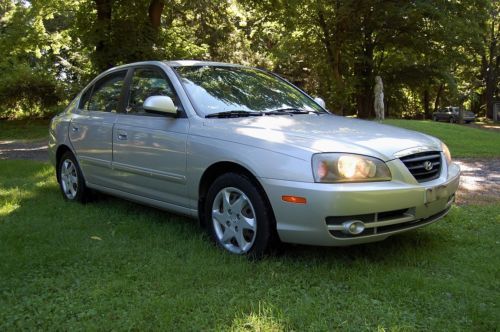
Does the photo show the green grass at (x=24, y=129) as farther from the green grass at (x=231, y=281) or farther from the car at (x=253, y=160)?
the green grass at (x=231, y=281)

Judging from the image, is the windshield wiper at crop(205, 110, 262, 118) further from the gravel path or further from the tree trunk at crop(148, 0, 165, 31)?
the tree trunk at crop(148, 0, 165, 31)

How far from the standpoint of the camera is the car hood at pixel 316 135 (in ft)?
12.5

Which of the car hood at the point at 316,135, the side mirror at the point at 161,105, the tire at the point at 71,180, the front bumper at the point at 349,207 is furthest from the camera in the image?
the tire at the point at 71,180

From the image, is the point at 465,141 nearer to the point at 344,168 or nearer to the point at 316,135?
the point at 316,135

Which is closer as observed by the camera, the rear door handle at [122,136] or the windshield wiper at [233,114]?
the windshield wiper at [233,114]

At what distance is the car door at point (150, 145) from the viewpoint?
464 centimetres

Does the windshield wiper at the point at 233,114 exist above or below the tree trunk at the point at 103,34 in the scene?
below

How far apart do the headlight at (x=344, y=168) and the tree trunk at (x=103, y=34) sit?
11.7m

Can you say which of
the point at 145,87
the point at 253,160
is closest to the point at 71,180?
the point at 145,87

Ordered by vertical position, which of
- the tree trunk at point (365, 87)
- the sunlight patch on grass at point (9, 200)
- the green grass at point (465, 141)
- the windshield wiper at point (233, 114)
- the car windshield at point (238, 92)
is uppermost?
the tree trunk at point (365, 87)

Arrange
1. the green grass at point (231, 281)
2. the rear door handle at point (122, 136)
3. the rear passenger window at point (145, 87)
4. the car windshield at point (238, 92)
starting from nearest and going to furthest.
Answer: the green grass at point (231, 281) < the car windshield at point (238, 92) < the rear passenger window at point (145, 87) < the rear door handle at point (122, 136)

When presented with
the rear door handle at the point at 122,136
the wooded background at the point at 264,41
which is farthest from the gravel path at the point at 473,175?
the rear door handle at the point at 122,136

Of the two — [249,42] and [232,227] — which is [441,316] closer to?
[232,227]

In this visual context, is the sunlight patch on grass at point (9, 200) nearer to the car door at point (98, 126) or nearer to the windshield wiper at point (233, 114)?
the car door at point (98, 126)
